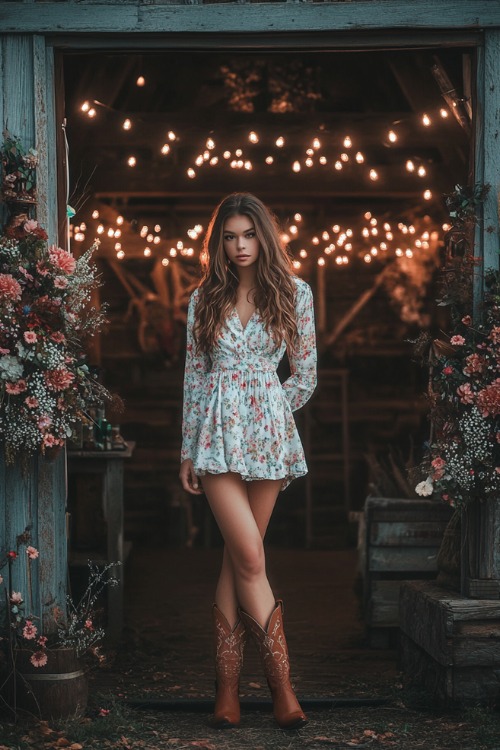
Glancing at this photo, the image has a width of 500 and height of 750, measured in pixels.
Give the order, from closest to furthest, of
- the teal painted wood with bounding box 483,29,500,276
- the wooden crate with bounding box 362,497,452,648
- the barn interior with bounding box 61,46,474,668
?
the teal painted wood with bounding box 483,29,500,276, the wooden crate with bounding box 362,497,452,648, the barn interior with bounding box 61,46,474,668

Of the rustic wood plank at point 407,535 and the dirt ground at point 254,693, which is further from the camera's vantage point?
the rustic wood plank at point 407,535

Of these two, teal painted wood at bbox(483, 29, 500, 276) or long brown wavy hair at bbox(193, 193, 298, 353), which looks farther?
teal painted wood at bbox(483, 29, 500, 276)

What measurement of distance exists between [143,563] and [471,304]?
488 cm

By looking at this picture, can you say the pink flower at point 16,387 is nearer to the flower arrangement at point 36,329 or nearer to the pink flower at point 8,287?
the flower arrangement at point 36,329

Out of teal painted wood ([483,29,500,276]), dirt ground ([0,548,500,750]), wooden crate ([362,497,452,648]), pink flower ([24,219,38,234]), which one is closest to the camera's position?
dirt ground ([0,548,500,750])

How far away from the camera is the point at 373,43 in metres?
4.65

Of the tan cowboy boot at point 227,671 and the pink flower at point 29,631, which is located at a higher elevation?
the pink flower at point 29,631

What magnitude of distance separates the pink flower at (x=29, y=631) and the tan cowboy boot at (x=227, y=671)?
757 mm

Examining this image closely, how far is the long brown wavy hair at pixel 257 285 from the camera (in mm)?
4312

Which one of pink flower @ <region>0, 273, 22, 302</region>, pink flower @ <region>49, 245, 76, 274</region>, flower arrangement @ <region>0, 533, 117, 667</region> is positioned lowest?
flower arrangement @ <region>0, 533, 117, 667</region>

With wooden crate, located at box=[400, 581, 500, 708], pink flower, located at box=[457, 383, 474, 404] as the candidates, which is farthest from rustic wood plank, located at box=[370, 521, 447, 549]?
pink flower, located at box=[457, 383, 474, 404]

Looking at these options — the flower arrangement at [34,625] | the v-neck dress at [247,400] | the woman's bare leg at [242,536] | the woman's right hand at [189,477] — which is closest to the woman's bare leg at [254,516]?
the woman's bare leg at [242,536]

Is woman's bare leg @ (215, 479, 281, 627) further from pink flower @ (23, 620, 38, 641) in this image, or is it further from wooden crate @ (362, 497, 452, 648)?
wooden crate @ (362, 497, 452, 648)

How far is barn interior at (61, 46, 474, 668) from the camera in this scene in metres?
8.63
